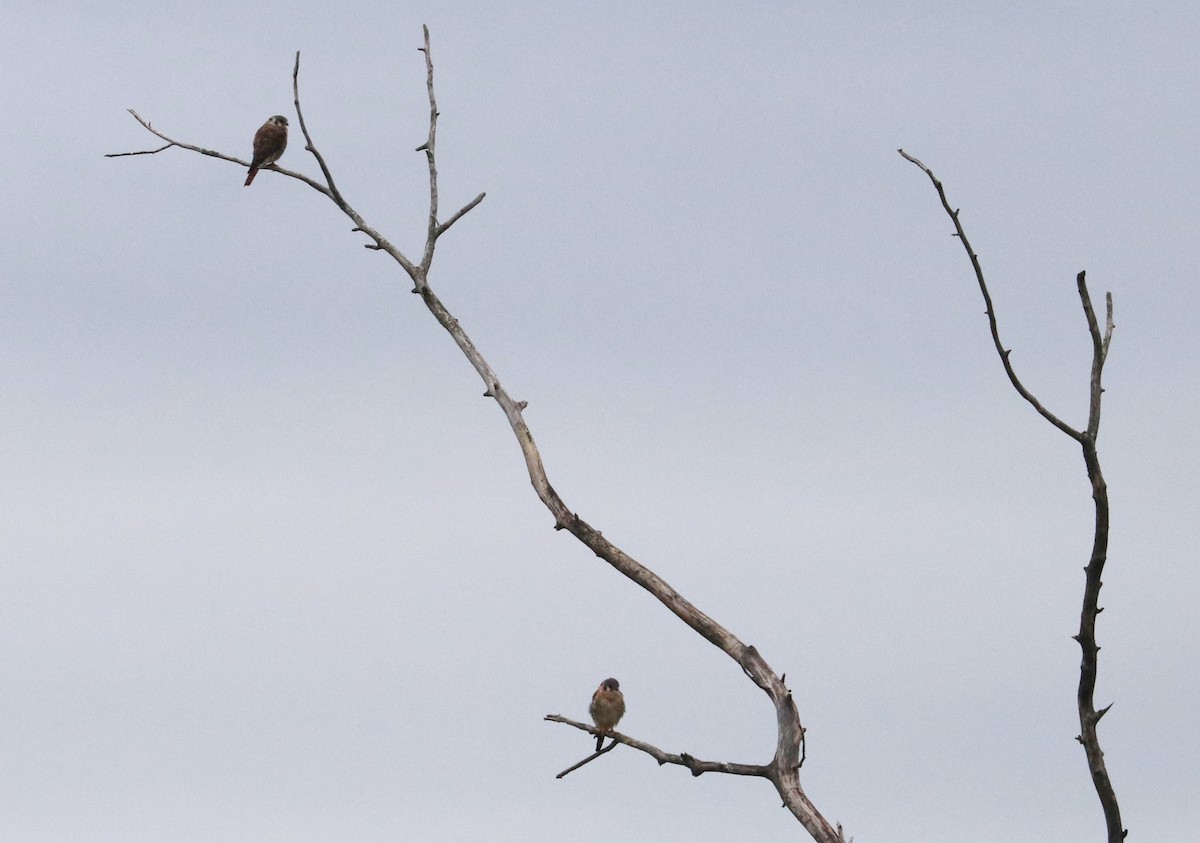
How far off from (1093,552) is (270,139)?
18942 millimetres

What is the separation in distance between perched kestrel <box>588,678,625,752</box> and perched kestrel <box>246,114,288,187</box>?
1116 centimetres

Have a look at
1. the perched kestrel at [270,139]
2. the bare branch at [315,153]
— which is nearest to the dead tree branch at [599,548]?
the bare branch at [315,153]

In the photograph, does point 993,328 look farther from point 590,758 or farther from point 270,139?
point 270,139

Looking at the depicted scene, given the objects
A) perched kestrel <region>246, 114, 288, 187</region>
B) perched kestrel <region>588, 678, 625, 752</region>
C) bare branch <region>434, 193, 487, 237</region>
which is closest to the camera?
bare branch <region>434, 193, 487, 237</region>

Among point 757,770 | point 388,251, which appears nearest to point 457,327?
point 388,251

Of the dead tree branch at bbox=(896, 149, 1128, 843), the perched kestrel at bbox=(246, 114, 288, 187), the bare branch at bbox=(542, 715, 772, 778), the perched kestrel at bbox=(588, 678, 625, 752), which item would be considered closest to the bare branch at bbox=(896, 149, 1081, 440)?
the dead tree branch at bbox=(896, 149, 1128, 843)

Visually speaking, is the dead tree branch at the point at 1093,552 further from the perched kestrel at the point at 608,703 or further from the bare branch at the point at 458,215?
the perched kestrel at the point at 608,703

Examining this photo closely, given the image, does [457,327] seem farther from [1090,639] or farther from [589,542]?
[1090,639]

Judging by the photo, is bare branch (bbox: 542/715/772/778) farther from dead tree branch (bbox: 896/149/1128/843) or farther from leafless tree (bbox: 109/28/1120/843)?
dead tree branch (bbox: 896/149/1128/843)

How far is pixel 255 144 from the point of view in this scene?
2706cm

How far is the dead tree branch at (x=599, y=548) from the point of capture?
42.0 feet

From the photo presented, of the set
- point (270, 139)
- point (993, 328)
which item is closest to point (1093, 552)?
point (993, 328)

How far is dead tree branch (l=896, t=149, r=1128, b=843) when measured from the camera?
→ 10.8m

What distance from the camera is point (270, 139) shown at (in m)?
26.9
